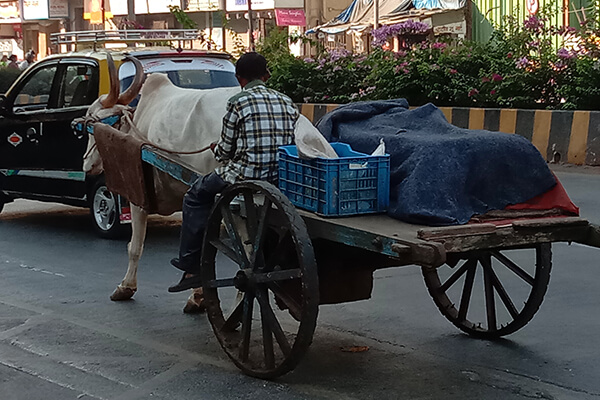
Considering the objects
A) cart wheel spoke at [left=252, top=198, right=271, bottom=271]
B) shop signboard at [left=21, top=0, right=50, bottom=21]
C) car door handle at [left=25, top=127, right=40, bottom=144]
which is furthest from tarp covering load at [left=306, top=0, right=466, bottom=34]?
cart wheel spoke at [left=252, top=198, right=271, bottom=271]

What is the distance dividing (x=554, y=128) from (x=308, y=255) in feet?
29.9

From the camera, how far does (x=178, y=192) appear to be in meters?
6.52

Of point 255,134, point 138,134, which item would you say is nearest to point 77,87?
point 138,134

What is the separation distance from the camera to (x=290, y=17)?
107ft

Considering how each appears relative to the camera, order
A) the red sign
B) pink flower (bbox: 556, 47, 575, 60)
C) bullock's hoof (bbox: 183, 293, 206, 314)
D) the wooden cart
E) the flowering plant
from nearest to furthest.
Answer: the wooden cart, bullock's hoof (bbox: 183, 293, 206, 314), pink flower (bbox: 556, 47, 575, 60), the flowering plant, the red sign

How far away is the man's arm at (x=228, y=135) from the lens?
532 cm

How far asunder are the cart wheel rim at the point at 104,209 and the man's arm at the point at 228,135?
4224 mm

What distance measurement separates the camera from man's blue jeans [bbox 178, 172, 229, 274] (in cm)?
542

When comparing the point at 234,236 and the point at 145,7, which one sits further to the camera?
the point at 145,7

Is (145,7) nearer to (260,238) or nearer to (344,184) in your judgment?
(260,238)

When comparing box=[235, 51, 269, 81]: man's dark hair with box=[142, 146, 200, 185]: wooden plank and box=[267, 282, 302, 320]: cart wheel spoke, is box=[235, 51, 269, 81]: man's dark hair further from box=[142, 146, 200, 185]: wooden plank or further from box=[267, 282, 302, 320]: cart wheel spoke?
box=[267, 282, 302, 320]: cart wheel spoke

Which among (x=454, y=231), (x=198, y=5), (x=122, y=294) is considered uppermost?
(x=198, y=5)

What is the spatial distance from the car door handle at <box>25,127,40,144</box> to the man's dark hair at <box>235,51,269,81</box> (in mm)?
5150

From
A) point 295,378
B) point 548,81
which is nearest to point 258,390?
point 295,378
